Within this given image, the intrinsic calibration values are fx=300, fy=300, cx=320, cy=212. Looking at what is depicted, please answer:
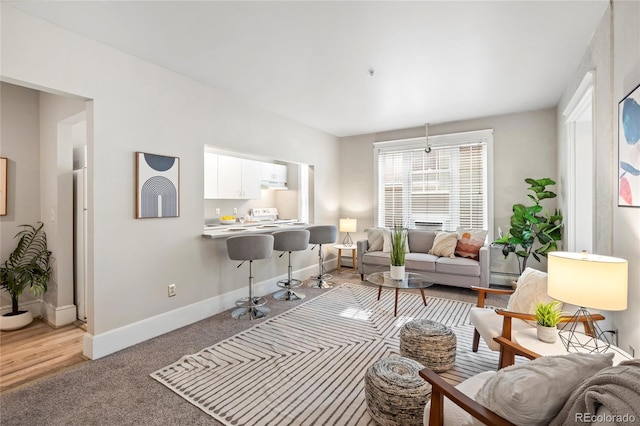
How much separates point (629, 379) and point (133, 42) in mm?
3567

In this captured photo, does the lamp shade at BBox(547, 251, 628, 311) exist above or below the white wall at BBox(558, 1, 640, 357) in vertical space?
below

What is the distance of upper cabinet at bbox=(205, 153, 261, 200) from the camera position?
4938 millimetres

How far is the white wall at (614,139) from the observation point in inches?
66.4

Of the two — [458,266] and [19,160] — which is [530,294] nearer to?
[458,266]

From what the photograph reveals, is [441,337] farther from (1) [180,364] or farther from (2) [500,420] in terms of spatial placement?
(1) [180,364]

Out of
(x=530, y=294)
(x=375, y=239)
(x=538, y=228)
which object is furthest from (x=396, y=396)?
(x=538, y=228)

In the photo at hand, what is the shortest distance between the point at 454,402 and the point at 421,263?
11.5ft

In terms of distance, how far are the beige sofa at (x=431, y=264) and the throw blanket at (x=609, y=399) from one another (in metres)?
3.51

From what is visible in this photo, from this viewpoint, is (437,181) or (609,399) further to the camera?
(437,181)

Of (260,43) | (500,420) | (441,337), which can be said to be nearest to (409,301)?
(441,337)

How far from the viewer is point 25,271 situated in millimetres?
3156

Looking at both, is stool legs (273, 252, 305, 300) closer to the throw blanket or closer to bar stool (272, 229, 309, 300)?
bar stool (272, 229, 309, 300)

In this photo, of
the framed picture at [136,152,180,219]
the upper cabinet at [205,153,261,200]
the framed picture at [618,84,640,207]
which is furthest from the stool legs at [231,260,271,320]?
the framed picture at [618,84,640,207]

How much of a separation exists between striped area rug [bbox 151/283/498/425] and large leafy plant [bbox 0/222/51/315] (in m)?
2.05
